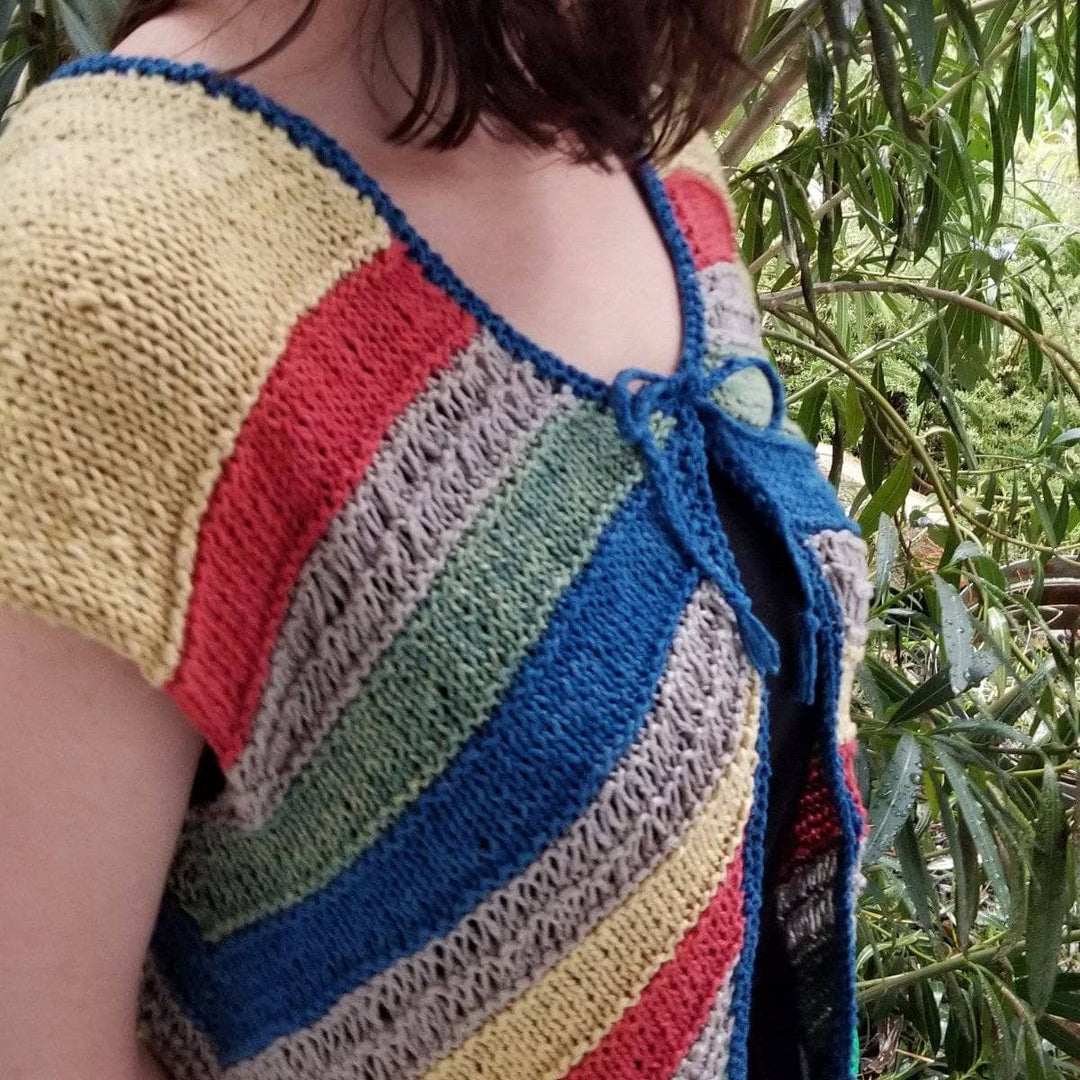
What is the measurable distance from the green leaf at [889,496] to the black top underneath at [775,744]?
56 cm

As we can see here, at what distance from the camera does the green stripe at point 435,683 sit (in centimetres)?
47

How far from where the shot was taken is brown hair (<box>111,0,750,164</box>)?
48cm

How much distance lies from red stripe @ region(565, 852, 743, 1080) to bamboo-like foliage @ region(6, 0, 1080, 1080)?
0.40 meters

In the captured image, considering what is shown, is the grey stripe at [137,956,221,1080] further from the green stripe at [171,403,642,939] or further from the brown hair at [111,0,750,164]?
the brown hair at [111,0,750,164]

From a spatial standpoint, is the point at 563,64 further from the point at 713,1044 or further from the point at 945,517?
the point at 945,517

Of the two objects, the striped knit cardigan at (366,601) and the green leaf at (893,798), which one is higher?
the striped knit cardigan at (366,601)

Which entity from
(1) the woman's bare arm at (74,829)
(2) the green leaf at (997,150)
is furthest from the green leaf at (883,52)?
(1) the woman's bare arm at (74,829)

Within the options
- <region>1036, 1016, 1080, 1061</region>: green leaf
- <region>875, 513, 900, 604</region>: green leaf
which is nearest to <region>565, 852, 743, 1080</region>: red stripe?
<region>875, 513, 900, 604</region>: green leaf

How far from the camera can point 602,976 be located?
52 centimetres

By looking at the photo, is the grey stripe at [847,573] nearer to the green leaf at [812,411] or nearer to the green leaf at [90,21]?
the green leaf at [90,21]

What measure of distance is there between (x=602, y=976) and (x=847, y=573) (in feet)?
0.94

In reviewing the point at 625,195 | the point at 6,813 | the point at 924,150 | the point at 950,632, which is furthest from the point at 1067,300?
the point at 6,813

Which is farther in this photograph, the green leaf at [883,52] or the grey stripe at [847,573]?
the green leaf at [883,52]

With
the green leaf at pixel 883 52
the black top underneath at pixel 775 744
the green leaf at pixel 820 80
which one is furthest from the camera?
the green leaf at pixel 820 80
